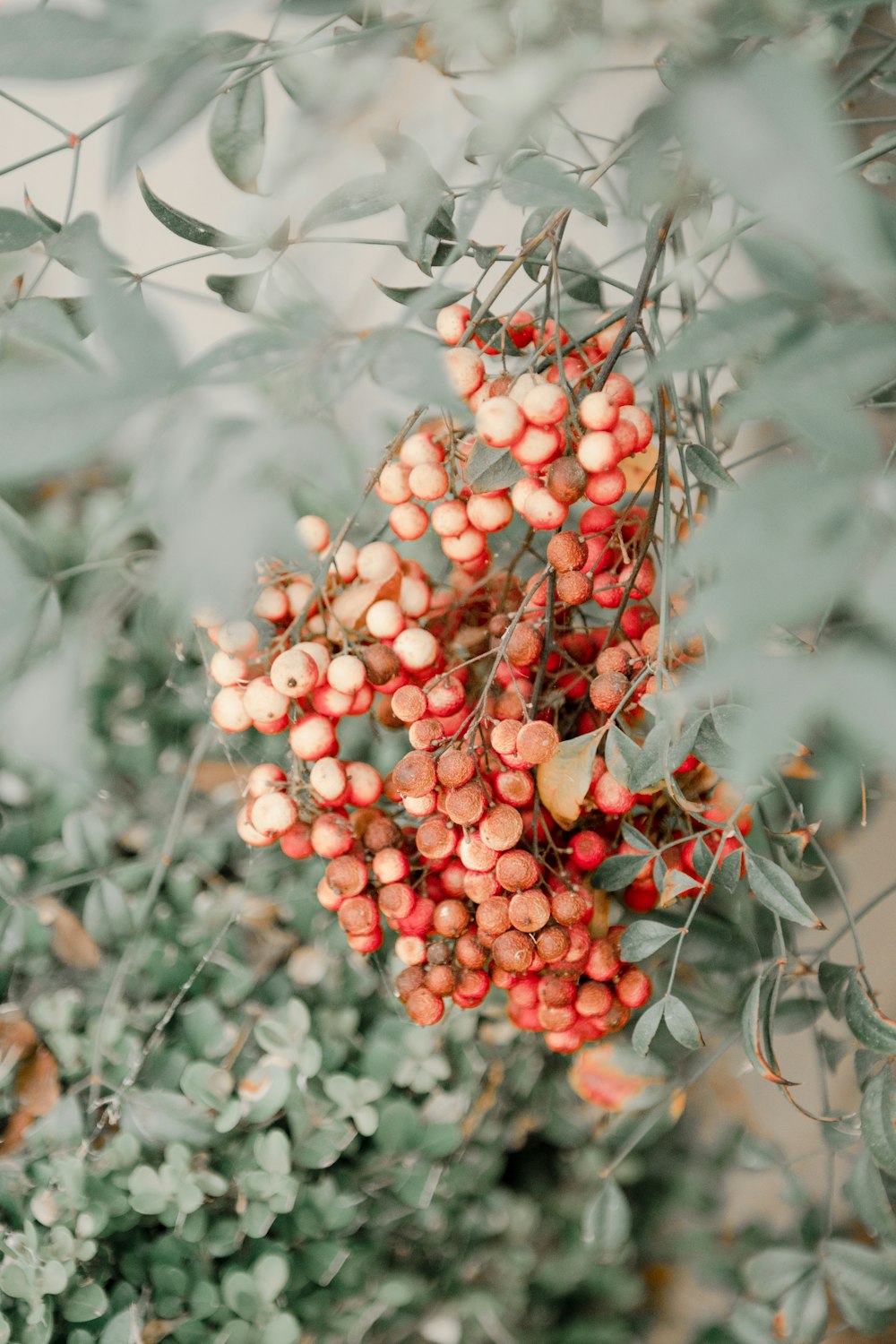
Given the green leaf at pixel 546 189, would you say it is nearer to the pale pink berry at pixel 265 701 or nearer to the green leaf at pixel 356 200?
the green leaf at pixel 356 200

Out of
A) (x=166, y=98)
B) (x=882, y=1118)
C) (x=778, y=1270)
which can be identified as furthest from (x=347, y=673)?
(x=778, y=1270)

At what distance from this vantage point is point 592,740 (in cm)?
39

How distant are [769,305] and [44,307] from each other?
0.24 meters

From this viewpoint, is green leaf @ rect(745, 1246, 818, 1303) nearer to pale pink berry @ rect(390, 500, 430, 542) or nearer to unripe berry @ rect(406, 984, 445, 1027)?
unripe berry @ rect(406, 984, 445, 1027)

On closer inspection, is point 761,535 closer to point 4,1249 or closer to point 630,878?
point 630,878

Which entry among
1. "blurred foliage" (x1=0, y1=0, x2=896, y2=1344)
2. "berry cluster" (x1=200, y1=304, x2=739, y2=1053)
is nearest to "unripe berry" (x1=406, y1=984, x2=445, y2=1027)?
"berry cluster" (x1=200, y1=304, x2=739, y2=1053)

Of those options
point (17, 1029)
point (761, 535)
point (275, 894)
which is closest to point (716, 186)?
point (761, 535)

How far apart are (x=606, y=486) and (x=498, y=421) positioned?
7 centimetres

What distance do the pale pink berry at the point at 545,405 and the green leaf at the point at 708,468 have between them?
0.08 metres

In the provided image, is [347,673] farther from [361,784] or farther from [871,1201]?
[871,1201]

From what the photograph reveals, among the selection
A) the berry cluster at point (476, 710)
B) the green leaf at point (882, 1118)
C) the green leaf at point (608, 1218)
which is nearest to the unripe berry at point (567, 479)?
the berry cluster at point (476, 710)

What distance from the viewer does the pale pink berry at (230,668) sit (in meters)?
0.44

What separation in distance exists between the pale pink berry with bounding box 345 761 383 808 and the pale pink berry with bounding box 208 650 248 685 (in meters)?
0.07

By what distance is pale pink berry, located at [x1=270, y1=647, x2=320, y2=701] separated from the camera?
399 mm
